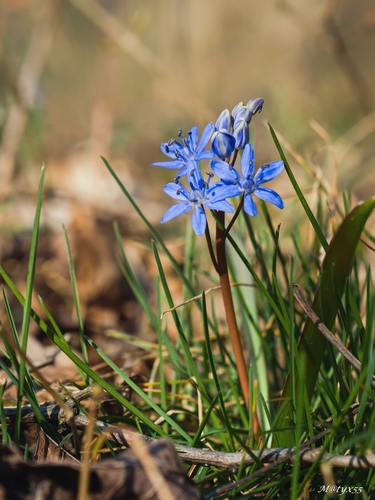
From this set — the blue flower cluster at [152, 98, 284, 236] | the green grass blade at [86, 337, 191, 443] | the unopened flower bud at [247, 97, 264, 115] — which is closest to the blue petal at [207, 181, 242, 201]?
the blue flower cluster at [152, 98, 284, 236]

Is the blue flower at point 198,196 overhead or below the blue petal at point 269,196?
overhead

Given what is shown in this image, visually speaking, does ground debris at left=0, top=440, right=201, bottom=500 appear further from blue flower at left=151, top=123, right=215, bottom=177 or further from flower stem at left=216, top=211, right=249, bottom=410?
blue flower at left=151, top=123, right=215, bottom=177

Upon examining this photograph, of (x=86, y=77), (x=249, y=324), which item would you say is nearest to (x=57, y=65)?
(x=86, y=77)

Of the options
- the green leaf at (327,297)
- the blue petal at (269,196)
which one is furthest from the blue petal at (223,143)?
the green leaf at (327,297)

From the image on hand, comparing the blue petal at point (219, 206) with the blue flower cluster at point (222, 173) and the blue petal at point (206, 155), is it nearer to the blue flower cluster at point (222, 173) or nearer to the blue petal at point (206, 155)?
the blue flower cluster at point (222, 173)

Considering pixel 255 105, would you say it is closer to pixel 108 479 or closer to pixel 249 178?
pixel 249 178

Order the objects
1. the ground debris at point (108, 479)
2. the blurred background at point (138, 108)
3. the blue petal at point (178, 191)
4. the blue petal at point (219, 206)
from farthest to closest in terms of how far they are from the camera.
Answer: the blurred background at point (138, 108), the blue petal at point (178, 191), the blue petal at point (219, 206), the ground debris at point (108, 479)
